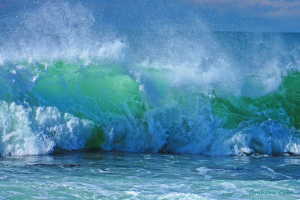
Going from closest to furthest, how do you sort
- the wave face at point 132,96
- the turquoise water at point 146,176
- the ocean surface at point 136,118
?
the turquoise water at point 146,176 < the ocean surface at point 136,118 < the wave face at point 132,96

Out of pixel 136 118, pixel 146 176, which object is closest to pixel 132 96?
pixel 136 118

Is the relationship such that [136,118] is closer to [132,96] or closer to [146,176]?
[132,96]

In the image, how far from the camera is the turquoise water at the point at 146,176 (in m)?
5.92

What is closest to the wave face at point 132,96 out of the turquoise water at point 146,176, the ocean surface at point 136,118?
the ocean surface at point 136,118

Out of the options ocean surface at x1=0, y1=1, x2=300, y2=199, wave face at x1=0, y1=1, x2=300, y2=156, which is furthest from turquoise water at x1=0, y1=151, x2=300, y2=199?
wave face at x1=0, y1=1, x2=300, y2=156

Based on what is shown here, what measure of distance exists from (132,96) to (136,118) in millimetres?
886

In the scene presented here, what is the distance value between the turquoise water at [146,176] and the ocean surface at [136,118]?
0.02 meters

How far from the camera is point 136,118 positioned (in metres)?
10.3

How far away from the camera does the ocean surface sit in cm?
659

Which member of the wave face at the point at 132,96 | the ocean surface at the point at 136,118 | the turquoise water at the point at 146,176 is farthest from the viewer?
the wave face at the point at 132,96

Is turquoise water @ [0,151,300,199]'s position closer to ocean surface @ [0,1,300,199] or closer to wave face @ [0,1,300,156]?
ocean surface @ [0,1,300,199]

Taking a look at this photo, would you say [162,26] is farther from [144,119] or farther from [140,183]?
[140,183]

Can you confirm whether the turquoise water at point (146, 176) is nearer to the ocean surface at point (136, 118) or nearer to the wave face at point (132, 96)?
the ocean surface at point (136, 118)

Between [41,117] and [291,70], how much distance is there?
823 centimetres
